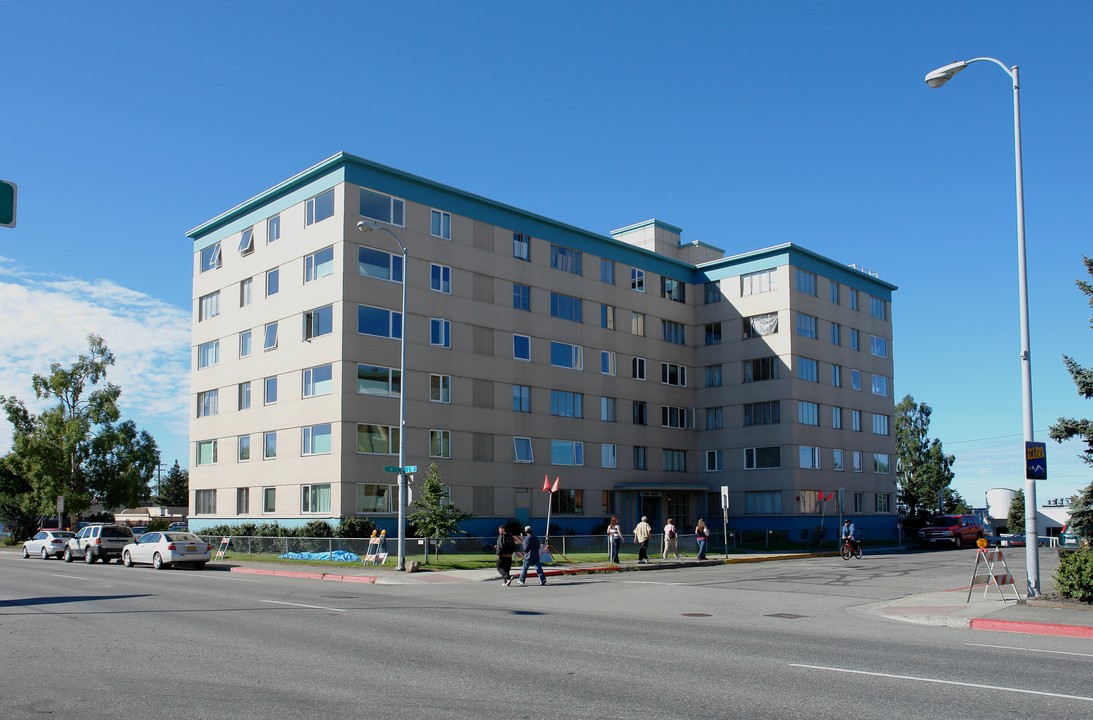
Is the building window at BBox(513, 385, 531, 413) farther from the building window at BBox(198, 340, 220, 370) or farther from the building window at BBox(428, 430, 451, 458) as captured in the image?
the building window at BBox(198, 340, 220, 370)

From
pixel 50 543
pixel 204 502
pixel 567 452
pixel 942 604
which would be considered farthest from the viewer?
pixel 567 452

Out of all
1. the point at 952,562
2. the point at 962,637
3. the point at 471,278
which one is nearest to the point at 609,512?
the point at 471,278

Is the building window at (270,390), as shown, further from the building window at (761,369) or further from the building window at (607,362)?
the building window at (761,369)

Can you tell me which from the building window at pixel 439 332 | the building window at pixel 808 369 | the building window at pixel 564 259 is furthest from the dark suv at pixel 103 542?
the building window at pixel 808 369

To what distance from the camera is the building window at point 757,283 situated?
56.9 metres

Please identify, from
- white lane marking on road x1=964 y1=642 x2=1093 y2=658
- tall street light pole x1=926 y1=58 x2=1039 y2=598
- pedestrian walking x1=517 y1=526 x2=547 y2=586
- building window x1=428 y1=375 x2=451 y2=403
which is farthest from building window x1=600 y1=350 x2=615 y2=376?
white lane marking on road x1=964 y1=642 x2=1093 y2=658

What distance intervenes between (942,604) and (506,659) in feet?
39.8

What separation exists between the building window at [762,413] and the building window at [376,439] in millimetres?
24185

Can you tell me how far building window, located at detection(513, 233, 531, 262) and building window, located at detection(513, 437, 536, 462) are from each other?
932 cm

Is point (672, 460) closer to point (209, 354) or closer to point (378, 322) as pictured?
point (378, 322)

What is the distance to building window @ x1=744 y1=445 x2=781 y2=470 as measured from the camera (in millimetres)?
55281

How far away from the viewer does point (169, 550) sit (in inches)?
1313

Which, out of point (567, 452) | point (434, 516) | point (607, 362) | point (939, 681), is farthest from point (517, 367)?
point (939, 681)

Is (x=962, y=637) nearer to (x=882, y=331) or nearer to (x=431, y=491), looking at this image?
(x=431, y=491)
